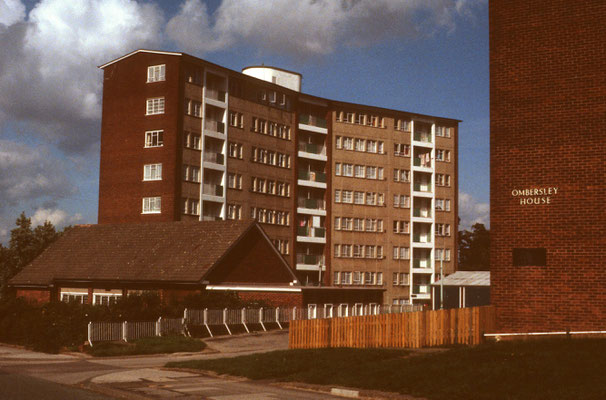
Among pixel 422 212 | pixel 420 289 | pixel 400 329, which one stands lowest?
pixel 400 329

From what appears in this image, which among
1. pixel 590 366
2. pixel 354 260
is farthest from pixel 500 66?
pixel 354 260

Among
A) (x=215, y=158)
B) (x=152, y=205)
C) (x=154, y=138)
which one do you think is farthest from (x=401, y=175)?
(x=152, y=205)

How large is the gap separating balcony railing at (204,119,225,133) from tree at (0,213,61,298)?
63.0ft

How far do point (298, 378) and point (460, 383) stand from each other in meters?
4.59

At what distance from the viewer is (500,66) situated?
25500 mm

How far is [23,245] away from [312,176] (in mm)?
30315

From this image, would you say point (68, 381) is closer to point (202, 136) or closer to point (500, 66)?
point (500, 66)

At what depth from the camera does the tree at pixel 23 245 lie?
72875 mm

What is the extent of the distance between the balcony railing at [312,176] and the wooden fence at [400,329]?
54591 millimetres

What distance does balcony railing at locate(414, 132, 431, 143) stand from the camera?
306 ft

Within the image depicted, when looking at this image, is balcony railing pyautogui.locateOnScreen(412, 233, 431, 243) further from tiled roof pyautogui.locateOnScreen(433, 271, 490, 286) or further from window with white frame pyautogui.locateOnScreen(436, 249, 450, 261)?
tiled roof pyautogui.locateOnScreen(433, 271, 490, 286)

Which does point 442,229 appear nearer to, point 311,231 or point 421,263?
point 421,263

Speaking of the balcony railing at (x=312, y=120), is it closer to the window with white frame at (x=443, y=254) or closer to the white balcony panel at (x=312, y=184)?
the white balcony panel at (x=312, y=184)

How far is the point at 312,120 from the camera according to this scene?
276 ft
